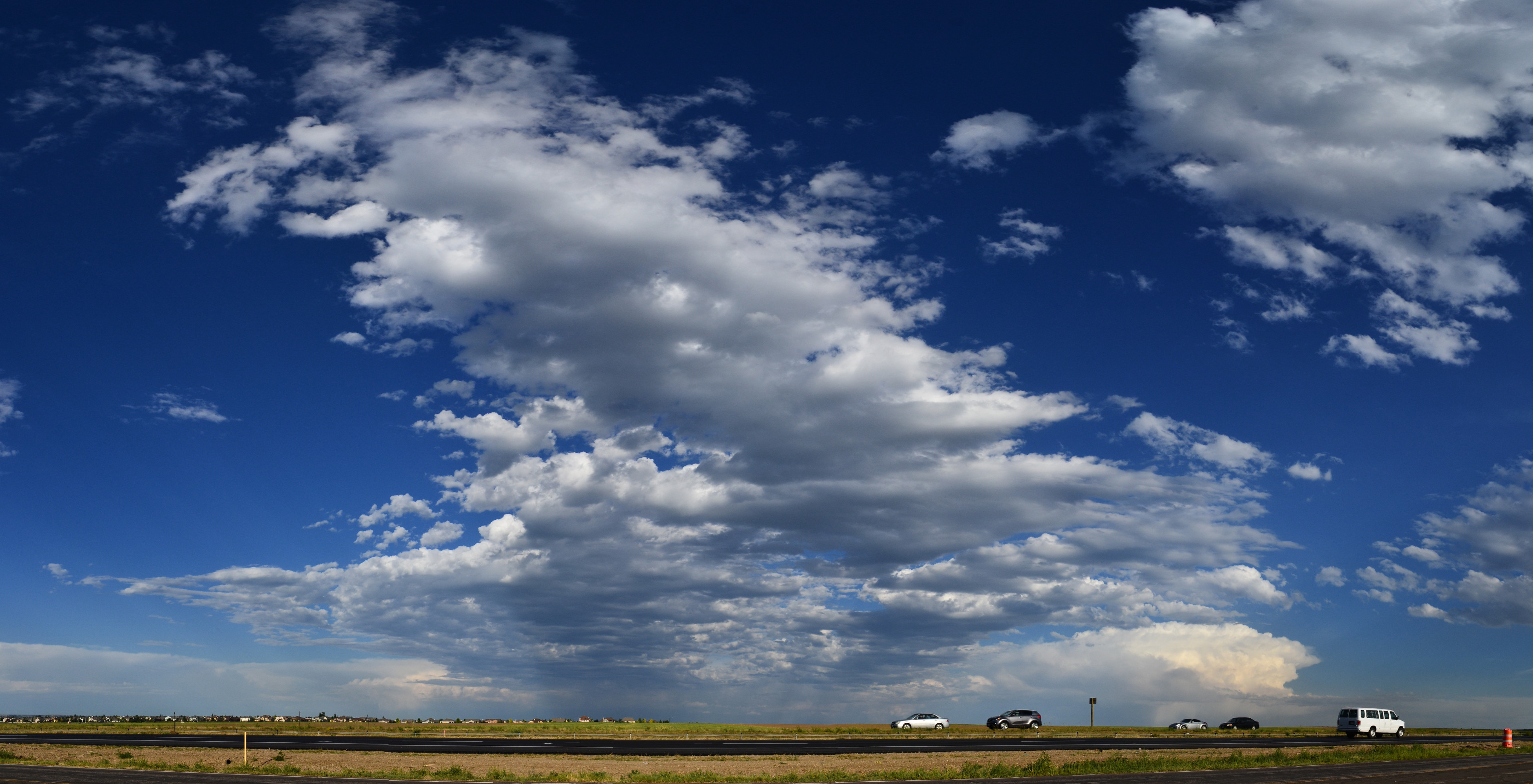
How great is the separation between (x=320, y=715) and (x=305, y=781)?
177m

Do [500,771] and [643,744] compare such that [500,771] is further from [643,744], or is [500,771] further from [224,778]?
[643,744]

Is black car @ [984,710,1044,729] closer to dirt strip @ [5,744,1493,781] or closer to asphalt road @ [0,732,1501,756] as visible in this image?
asphalt road @ [0,732,1501,756]

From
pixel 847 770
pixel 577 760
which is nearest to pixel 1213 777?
pixel 847 770

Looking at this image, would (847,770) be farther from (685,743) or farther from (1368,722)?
(1368,722)

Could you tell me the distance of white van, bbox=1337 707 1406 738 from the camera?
72750mm

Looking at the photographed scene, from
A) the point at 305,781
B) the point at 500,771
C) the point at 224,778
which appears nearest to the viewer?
the point at 305,781

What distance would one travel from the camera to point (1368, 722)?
72.8 meters

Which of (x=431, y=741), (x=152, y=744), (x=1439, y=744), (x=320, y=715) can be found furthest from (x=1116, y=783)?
(x=320, y=715)

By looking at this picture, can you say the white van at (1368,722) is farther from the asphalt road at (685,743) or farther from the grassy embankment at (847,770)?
the grassy embankment at (847,770)

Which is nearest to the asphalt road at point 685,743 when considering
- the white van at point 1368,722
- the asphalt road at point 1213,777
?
the white van at point 1368,722

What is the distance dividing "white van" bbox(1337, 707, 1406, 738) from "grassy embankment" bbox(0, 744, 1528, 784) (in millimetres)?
20883

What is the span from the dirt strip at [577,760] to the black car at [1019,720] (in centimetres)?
3651

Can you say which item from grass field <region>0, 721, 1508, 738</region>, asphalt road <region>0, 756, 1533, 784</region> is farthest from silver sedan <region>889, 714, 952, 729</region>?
asphalt road <region>0, 756, 1533, 784</region>

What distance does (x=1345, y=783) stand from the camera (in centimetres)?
3384
